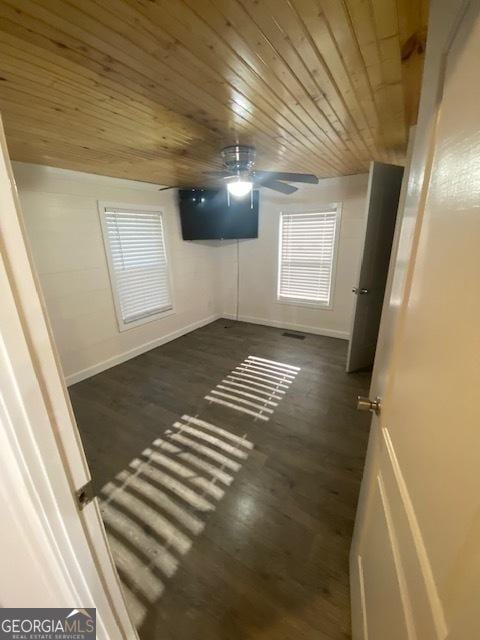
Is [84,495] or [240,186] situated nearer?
[84,495]

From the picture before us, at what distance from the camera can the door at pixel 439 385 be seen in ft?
1.22

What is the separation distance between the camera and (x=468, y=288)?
1.32 feet

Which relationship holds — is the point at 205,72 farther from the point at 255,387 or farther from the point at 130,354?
the point at 130,354

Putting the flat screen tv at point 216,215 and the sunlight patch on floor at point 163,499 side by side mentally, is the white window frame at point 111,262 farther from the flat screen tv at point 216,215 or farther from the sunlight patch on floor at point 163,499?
the sunlight patch on floor at point 163,499

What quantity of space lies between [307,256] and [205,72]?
119 inches

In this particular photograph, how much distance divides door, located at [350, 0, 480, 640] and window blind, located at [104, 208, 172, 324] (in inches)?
124

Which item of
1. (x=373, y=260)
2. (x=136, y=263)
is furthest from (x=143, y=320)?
(x=373, y=260)

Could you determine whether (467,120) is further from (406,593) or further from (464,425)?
(406,593)

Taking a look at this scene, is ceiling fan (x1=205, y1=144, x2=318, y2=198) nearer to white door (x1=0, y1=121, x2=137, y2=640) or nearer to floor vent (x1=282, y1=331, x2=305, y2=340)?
white door (x1=0, y1=121, x2=137, y2=640)

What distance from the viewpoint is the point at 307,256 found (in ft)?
12.9

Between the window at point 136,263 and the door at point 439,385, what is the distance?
313cm

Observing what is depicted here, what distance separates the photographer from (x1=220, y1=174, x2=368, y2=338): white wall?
11.3ft

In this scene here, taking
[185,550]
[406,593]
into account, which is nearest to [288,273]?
[185,550]

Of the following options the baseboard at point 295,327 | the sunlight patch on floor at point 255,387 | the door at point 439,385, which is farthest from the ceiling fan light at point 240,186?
the baseboard at point 295,327
